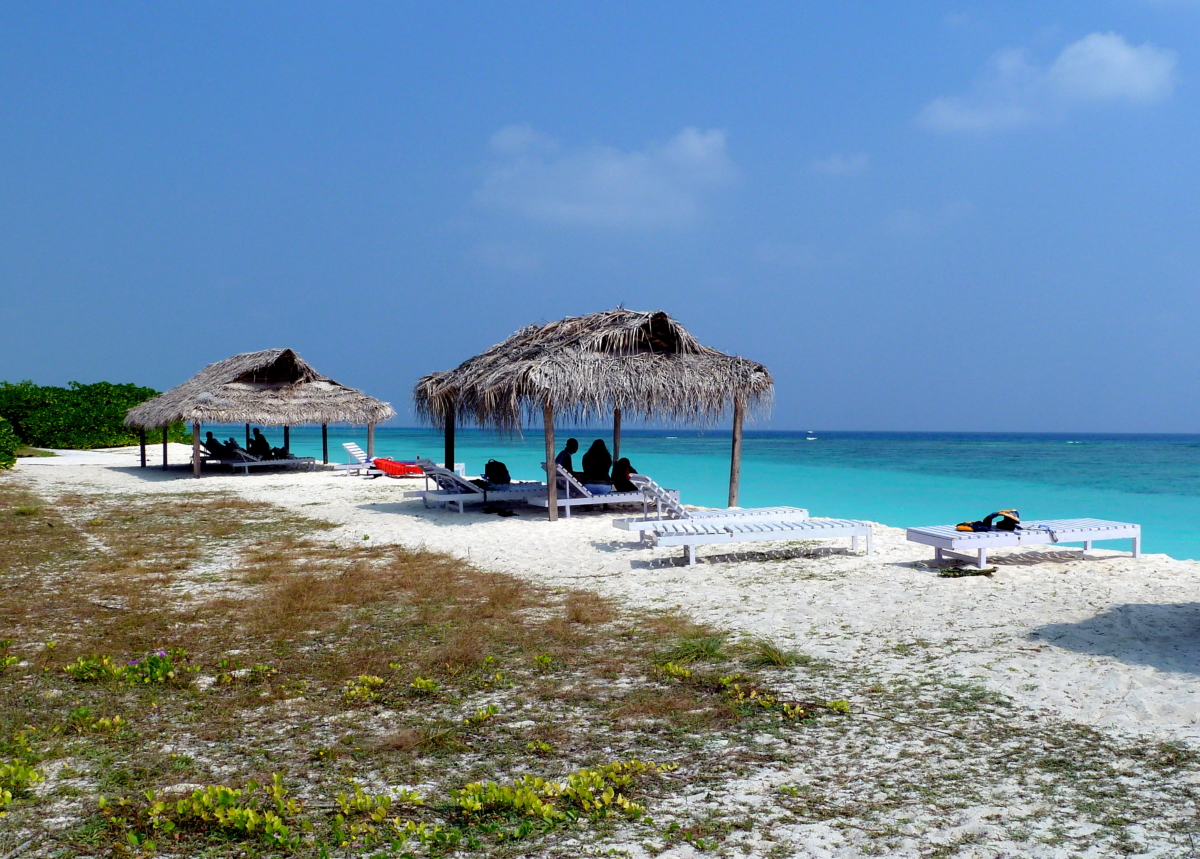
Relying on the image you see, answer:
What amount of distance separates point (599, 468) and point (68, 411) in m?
25.9

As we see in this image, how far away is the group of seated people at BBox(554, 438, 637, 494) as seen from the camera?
1154cm

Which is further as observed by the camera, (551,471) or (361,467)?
(361,467)

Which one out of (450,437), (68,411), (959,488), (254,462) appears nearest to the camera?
(450,437)

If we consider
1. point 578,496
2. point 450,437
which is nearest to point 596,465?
point 578,496

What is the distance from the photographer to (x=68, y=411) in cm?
2948

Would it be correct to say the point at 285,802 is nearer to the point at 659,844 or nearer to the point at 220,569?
the point at 659,844

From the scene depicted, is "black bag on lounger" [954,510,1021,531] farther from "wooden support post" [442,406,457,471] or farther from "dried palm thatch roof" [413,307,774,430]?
"wooden support post" [442,406,457,471]

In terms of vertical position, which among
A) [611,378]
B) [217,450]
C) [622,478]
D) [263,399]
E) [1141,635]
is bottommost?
[1141,635]

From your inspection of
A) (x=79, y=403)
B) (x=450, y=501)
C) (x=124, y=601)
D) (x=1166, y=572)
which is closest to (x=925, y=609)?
(x=1166, y=572)

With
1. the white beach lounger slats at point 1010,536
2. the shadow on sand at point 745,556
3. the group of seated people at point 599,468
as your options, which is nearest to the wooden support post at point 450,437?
the group of seated people at point 599,468

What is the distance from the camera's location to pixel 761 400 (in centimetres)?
1132

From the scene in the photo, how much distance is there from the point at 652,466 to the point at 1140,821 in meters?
29.2

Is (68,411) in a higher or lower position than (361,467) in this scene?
higher

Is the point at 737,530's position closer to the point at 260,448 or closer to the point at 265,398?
the point at 265,398
